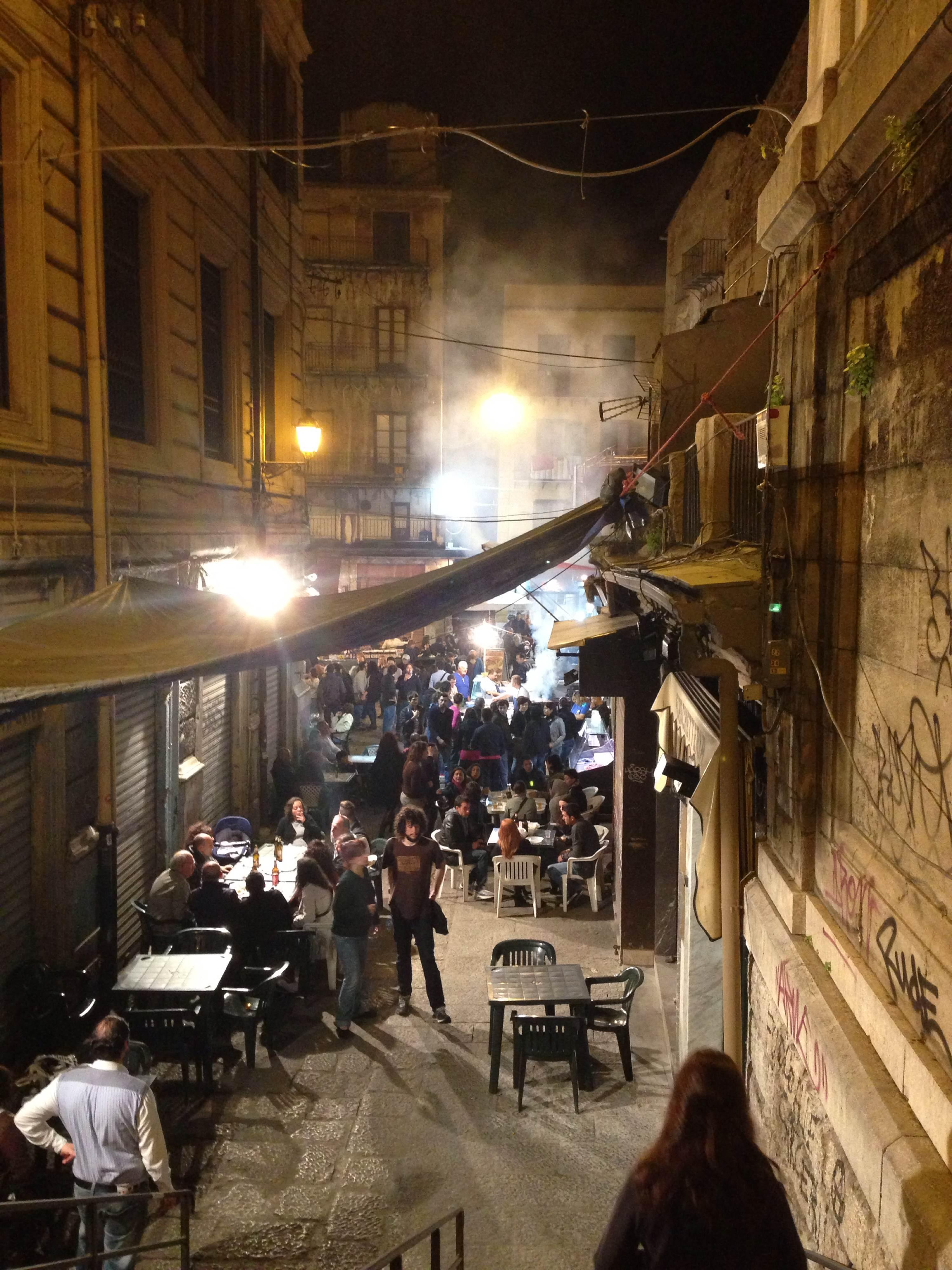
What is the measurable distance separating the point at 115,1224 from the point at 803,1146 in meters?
3.87

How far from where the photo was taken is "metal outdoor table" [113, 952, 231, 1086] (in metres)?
7.70

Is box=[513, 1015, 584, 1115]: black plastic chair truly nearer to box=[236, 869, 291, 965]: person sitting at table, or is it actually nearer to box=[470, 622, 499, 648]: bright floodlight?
box=[236, 869, 291, 965]: person sitting at table

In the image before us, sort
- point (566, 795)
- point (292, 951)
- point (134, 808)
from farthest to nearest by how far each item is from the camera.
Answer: point (566, 795) < point (134, 808) < point (292, 951)

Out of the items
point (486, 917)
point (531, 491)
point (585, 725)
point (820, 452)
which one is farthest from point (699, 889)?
point (531, 491)

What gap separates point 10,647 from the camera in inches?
243

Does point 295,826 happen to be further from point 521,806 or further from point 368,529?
point 368,529

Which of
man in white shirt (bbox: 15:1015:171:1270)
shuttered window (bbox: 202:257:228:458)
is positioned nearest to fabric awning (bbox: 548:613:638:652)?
man in white shirt (bbox: 15:1015:171:1270)

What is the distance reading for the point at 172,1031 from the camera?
25.1 ft

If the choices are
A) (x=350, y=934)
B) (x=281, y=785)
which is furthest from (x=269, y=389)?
(x=350, y=934)

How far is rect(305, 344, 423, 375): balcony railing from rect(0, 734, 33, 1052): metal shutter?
104ft

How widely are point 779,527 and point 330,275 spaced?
118 feet

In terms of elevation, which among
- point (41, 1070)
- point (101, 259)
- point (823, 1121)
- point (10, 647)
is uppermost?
point (101, 259)

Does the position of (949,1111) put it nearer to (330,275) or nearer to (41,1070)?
(41,1070)

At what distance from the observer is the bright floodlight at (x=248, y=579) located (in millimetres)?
13625
